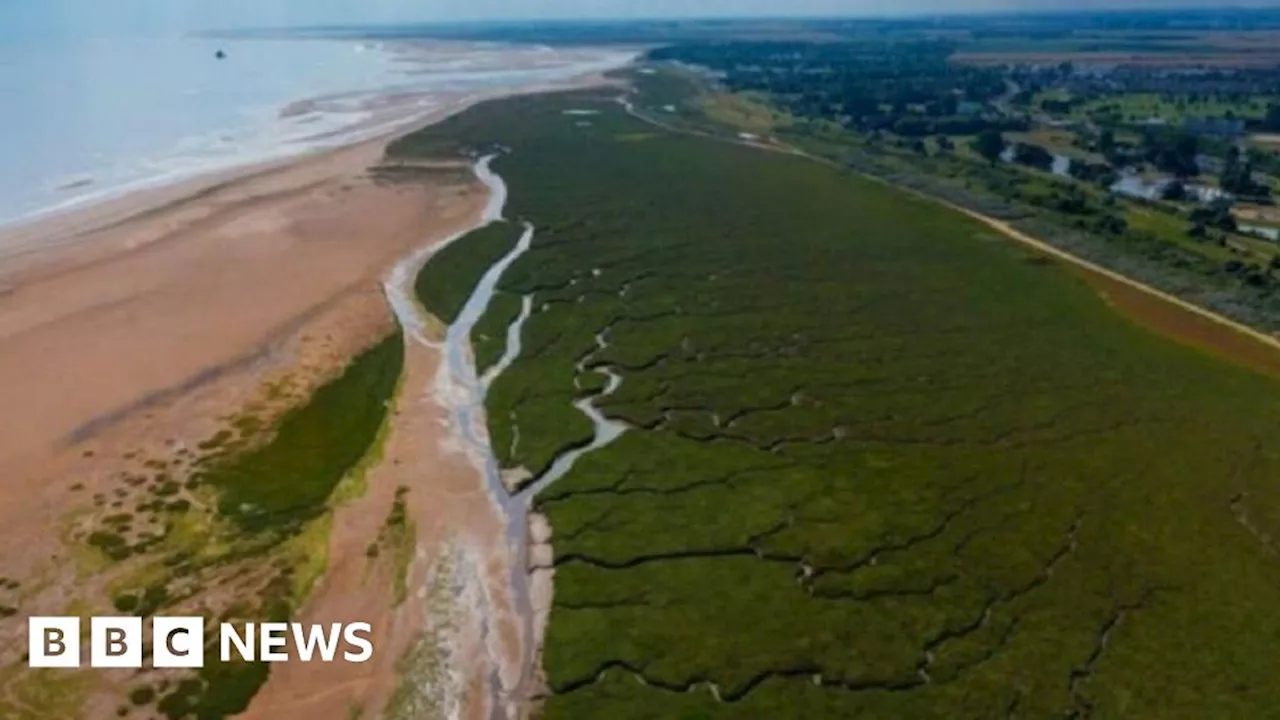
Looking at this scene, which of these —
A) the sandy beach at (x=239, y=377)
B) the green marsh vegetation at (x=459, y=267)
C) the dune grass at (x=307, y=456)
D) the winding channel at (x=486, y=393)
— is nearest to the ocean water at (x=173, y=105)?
the sandy beach at (x=239, y=377)

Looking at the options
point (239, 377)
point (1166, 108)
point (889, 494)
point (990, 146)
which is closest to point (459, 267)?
point (239, 377)

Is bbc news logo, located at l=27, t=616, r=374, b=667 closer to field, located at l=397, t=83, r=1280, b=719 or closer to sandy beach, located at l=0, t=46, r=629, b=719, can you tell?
sandy beach, located at l=0, t=46, r=629, b=719

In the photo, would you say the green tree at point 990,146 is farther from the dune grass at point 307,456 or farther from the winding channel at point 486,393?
the dune grass at point 307,456

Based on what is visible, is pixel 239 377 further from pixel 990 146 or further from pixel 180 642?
pixel 990 146

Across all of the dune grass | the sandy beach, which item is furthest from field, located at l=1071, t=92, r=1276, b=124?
the dune grass

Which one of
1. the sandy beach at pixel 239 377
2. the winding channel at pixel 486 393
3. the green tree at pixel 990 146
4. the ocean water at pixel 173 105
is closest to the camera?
the sandy beach at pixel 239 377

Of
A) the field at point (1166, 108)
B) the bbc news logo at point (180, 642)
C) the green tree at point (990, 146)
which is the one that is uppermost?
the field at point (1166, 108)
